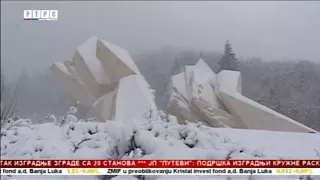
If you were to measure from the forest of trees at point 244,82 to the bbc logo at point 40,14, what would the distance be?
40cm

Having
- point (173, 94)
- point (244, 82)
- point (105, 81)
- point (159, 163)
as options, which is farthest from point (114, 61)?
point (244, 82)

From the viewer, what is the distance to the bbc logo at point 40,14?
276 centimetres

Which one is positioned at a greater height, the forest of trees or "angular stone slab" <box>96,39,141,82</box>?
"angular stone slab" <box>96,39,141,82</box>

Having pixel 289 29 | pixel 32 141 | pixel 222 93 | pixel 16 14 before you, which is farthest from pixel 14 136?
pixel 289 29

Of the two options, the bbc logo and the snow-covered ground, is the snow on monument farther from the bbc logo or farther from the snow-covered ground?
the bbc logo

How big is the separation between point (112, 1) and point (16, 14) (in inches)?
27.8

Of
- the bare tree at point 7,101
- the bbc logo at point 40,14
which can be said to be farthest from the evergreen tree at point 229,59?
the bare tree at point 7,101

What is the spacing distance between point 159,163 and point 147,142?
0.18 m

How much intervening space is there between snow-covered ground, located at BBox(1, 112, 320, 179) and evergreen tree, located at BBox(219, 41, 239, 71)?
1.56 ft

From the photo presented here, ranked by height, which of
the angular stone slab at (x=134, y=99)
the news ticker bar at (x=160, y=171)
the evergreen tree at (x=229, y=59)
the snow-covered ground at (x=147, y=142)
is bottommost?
the news ticker bar at (x=160, y=171)

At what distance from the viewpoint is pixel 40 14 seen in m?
2.76

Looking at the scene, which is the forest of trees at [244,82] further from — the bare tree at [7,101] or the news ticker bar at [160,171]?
the news ticker bar at [160,171]

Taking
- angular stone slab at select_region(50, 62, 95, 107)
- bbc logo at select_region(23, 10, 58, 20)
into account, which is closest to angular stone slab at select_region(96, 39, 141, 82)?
angular stone slab at select_region(50, 62, 95, 107)

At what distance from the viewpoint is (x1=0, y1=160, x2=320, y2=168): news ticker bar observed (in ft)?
9.01
